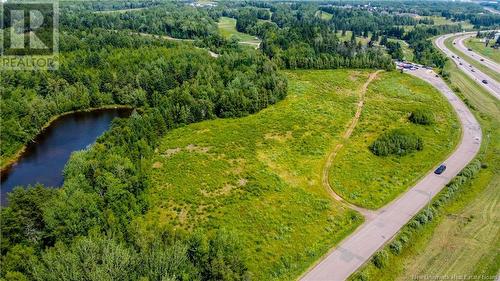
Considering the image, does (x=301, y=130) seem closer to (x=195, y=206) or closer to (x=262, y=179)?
(x=262, y=179)

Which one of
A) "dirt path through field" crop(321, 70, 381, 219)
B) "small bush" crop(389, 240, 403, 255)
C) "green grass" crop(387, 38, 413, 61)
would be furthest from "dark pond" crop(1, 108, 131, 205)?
"green grass" crop(387, 38, 413, 61)

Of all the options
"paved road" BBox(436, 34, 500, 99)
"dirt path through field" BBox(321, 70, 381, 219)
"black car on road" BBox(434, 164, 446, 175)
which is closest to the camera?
"dirt path through field" BBox(321, 70, 381, 219)

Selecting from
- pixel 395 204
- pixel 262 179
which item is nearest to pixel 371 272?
pixel 395 204

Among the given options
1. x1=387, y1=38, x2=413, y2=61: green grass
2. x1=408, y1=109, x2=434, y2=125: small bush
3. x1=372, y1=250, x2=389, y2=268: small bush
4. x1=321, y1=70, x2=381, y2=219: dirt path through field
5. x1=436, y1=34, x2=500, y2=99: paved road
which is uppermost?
x1=387, y1=38, x2=413, y2=61: green grass

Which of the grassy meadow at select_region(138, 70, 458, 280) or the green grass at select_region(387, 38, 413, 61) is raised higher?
the green grass at select_region(387, 38, 413, 61)

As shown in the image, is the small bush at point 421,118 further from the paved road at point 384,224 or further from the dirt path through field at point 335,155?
the dirt path through field at point 335,155

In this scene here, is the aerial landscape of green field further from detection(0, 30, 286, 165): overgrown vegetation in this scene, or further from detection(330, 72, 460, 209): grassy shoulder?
detection(0, 30, 286, 165): overgrown vegetation

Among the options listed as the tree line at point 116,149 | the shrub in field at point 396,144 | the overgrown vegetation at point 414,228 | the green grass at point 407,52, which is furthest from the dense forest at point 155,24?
the overgrown vegetation at point 414,228
